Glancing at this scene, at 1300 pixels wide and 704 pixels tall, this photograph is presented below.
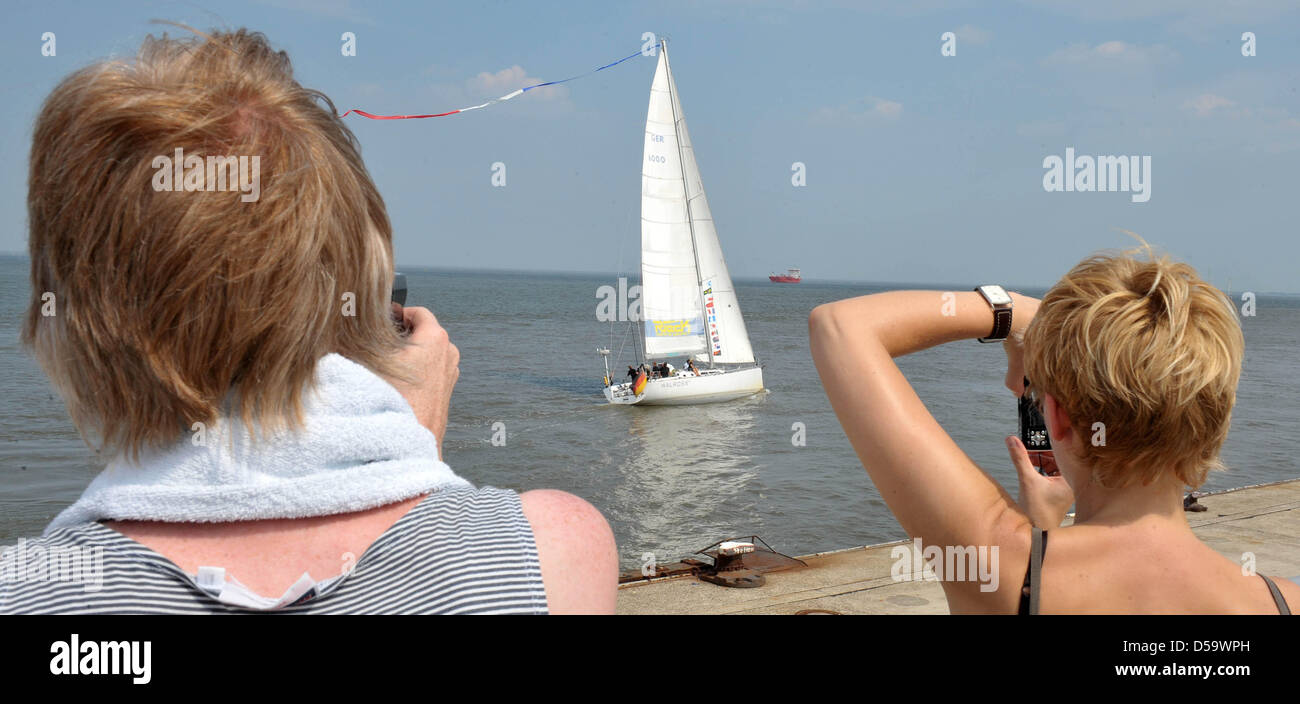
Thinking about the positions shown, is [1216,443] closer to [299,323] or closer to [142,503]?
[299,323]

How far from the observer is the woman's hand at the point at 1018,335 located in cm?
185

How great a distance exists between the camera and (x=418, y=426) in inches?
45.8

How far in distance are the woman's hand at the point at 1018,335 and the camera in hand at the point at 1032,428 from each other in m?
0.02

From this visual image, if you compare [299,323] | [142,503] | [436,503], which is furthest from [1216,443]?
[142,503]

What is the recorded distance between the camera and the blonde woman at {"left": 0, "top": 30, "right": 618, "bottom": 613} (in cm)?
103

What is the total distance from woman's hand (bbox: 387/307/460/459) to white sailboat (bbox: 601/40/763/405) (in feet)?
106

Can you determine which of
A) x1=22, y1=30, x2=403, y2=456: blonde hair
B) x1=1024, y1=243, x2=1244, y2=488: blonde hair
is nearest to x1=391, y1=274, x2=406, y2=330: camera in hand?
x1=22, y1=30, x2=403, y2=456: blonde hair

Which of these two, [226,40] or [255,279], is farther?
[226,40]

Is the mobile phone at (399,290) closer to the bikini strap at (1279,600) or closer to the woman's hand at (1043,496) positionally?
the woman's hand at (1043,496)

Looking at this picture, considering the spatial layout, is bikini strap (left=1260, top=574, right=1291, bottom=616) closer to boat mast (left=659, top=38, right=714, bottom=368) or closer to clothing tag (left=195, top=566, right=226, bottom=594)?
clothing tag (left=195, top=566, right=226, bottom=594)

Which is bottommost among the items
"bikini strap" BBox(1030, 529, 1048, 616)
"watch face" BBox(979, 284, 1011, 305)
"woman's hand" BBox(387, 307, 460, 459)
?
"bikini strap" BBox(1030, 529, 1048, 616)

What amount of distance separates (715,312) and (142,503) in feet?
110

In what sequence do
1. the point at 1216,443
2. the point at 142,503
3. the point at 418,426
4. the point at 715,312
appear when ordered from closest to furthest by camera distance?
the point at 142,503 < the point at 418,426 < the point at 1216,443 < the point at 715,312

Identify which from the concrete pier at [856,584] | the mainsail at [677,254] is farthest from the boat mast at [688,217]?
the concrete pier at [856,584]
